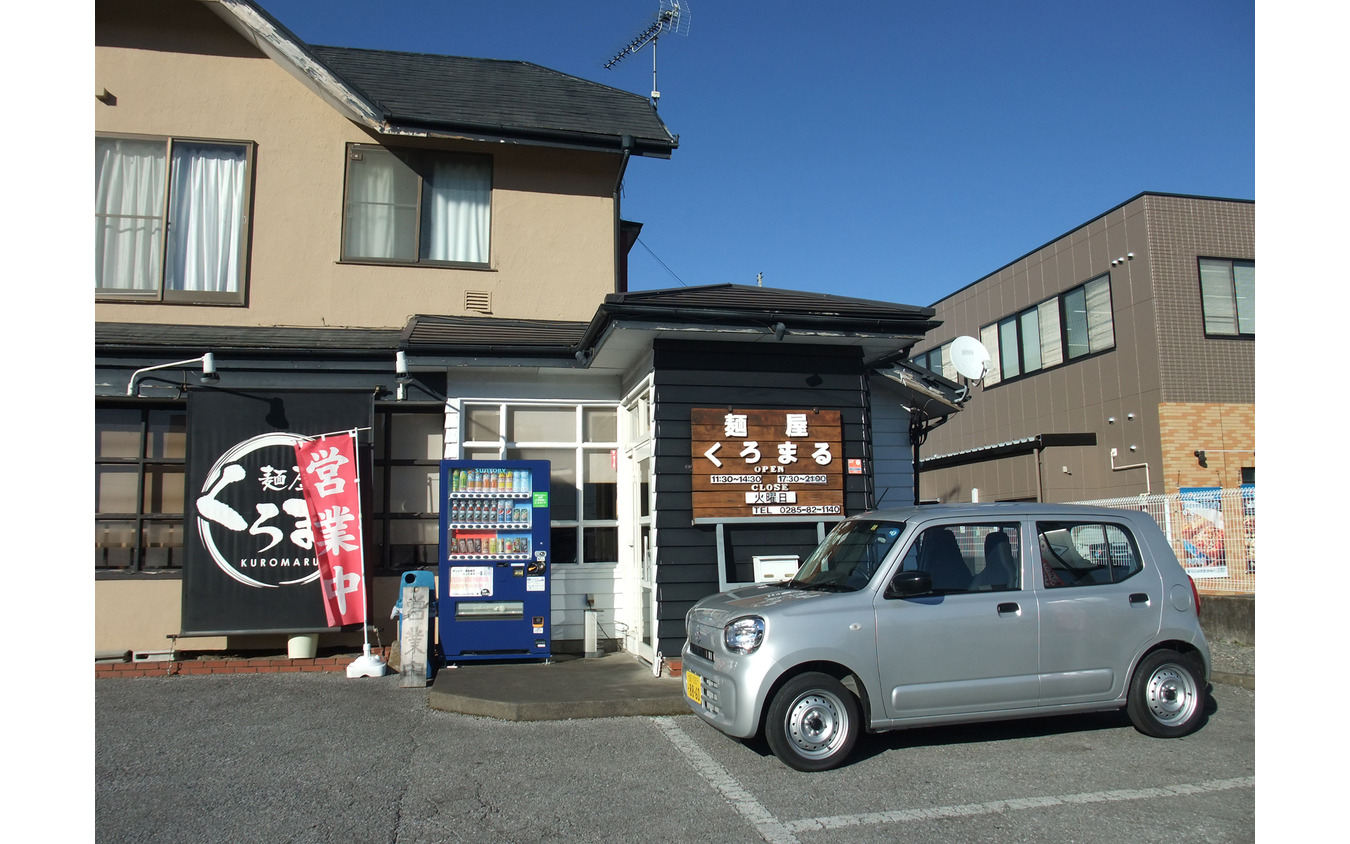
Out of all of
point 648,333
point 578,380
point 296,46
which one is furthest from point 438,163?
point 648,333

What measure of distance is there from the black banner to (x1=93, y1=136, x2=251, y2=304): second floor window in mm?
1879

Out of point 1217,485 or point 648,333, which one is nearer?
point 648,333

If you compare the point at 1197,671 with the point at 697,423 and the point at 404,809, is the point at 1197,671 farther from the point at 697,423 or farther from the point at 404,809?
the point at 404,809

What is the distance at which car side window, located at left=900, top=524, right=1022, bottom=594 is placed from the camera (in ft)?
19.7

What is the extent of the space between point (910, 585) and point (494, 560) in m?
4.67

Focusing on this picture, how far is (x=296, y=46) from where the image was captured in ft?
33.8

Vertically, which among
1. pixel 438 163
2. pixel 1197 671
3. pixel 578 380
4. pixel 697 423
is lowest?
pixel 1197 671

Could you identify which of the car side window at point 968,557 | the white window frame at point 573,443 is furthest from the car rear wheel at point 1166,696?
the white window frame at point 573,443

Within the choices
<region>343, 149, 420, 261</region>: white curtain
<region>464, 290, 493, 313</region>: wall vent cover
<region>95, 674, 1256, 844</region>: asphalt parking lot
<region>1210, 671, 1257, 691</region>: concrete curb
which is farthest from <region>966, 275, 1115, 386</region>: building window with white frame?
<region>95, 674, 1256, 844</region>: asphalt parking lot

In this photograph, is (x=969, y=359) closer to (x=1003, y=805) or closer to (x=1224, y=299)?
(x=1003, y=805)

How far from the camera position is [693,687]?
6.18 meters

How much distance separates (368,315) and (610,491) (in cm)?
360

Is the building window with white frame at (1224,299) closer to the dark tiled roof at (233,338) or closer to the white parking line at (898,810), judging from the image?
the white parking line at (898,810)

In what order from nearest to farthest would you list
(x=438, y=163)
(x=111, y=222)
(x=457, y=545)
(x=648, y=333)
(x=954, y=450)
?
(x=648, y=333) → (x=457, y=545) → (x=111, y=222) → (x=438, y=163) → (x=954, y=450)
